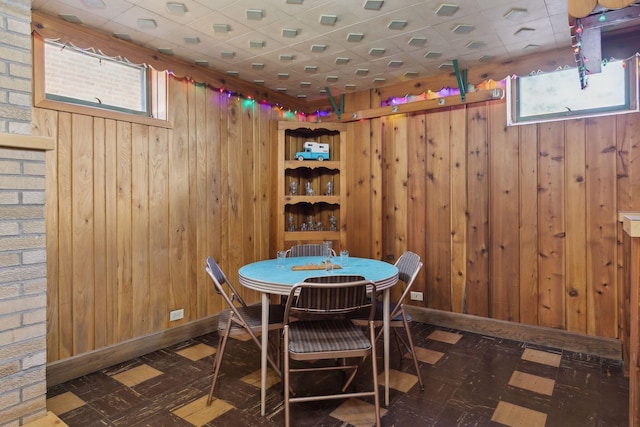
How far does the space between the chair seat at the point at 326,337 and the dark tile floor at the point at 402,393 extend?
467mm

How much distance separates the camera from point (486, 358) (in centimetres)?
296

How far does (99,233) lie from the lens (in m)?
2.78

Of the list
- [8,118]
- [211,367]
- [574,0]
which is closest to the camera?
[574,0]

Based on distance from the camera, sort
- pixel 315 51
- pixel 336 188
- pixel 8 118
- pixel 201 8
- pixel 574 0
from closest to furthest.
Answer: pixel 574 0 < pixel 8 118 < pixel 201 8 < pixel 315 51 < pixel 336 188

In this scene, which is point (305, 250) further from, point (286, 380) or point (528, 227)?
point (528, 227)

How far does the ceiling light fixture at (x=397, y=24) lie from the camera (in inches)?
100

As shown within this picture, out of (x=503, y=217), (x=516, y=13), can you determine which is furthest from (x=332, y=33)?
(x=503, y=217)

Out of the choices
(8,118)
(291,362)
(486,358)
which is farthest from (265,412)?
(8,118)

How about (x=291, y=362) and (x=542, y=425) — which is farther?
(x=291, y=362)

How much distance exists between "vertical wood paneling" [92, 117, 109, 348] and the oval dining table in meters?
1.13

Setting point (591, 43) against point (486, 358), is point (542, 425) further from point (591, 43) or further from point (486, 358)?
point (591, 43)

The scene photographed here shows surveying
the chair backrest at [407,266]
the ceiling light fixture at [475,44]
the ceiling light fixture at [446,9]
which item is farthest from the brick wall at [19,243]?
the ceiling light fixture at [475,44]

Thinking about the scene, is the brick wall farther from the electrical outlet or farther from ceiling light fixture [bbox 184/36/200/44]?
the electrical outlet

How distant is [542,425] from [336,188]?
9.82 feet
